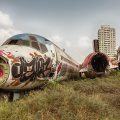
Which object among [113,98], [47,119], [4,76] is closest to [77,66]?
[113,98]

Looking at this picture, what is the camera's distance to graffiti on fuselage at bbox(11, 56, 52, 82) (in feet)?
41.3

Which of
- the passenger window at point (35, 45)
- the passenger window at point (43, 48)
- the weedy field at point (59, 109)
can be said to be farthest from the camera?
the passenger window at point (43, 48)

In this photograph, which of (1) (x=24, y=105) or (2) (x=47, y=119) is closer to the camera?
(2) (x=47, y=119)

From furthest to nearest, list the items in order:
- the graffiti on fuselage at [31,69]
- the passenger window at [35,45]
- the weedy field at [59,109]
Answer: the passenger window at [35,45] → the graffiti on fuselage at [31,69] → the weedy field at [59,109]

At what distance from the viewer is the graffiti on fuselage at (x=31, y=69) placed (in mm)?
12580

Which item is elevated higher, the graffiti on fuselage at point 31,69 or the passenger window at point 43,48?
the passenger window at point 43,48

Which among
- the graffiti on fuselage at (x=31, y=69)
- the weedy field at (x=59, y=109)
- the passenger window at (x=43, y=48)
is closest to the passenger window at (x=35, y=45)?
the passenger window at (x=43, y=48)

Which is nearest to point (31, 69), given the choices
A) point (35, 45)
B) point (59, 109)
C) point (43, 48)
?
point (35, 45)

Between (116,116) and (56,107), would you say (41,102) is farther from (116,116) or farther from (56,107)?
(116,116)

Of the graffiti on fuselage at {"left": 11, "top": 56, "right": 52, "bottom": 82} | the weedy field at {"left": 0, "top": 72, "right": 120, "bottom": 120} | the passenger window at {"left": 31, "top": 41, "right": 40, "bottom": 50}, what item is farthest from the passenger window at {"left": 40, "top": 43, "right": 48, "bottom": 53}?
the weedy field at {"left": 0, "top": 72, "right": 120, "bottom": 120}

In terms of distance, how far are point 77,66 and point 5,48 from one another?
11910 mm

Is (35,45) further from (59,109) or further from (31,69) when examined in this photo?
(59,109)

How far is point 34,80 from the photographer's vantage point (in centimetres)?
1382

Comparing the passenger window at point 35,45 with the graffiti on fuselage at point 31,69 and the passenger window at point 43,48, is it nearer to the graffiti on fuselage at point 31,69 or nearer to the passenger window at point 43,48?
the passenger window at point 43,48
